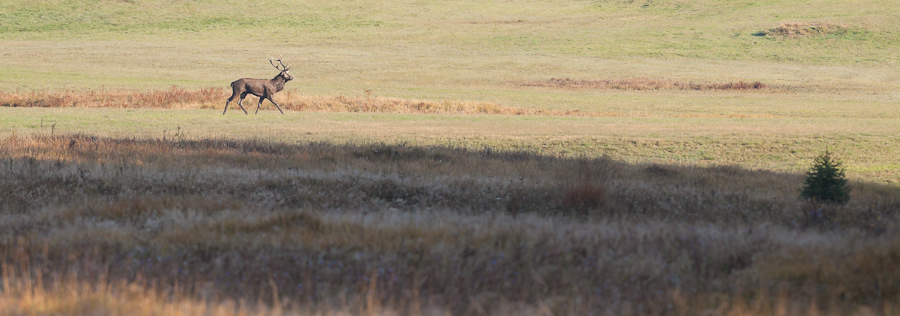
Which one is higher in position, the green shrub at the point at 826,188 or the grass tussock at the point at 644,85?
the green shrub at the point at 826,188

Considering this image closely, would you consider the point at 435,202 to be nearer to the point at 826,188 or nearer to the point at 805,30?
the point at 826,188

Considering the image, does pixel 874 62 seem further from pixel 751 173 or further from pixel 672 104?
pixel 751 173

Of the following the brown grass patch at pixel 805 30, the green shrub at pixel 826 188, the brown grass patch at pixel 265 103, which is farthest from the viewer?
the brown grass patch at pixel 805 30

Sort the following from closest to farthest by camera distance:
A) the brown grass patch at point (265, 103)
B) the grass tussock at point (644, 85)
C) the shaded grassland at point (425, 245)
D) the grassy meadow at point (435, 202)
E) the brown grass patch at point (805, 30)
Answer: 1. the shaded grassland at point (425, 245)
2. the grassy meadow at point (435, 202)
3. the brown grass patch at point (265, 103)
4. the grass tussock at point (644, 85)
5. the brown grass patch at point (805, 30)

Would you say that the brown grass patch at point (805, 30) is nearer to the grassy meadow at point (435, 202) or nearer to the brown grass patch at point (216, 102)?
the grassy meadow at point (435, 202)

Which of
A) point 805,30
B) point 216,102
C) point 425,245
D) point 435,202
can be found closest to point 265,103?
point 216,102

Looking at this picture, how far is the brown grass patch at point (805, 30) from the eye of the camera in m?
73.8

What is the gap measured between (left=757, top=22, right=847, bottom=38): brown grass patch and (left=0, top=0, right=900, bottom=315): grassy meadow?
98.4 ft

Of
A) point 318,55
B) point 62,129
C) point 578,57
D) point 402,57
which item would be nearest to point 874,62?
point 578,57

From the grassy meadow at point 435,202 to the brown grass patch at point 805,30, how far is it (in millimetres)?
29989

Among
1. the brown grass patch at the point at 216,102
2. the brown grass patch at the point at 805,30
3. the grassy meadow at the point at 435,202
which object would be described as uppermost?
the brown grass patch at the point at 805,30

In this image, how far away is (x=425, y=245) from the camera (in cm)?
698

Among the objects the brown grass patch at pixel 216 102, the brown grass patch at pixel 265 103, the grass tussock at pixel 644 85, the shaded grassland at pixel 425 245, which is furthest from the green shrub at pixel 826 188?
the grass tussock at pixel 644 85

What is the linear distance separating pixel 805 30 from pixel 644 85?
1376 inches
